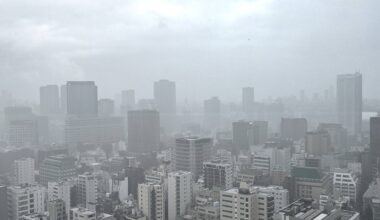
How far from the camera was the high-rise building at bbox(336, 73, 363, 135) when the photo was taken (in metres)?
7.85

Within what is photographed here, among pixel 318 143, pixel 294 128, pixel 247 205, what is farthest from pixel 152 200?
pixel 294 128

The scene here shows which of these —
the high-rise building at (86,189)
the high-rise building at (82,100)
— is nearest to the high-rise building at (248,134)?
the high-rise building at (82,100)

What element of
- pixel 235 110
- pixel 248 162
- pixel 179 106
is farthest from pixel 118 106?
pixel 248 162

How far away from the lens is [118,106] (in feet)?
42.0

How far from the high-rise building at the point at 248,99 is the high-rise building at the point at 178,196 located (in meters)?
2.93

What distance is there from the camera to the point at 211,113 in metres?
10.9

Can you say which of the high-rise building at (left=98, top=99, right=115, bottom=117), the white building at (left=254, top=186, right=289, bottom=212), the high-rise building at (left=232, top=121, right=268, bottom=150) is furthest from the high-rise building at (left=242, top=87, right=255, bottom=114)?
the high-rise building at (left=98, top=99, right=115, bottom=117)

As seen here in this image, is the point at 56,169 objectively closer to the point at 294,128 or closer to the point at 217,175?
the point at 217,175

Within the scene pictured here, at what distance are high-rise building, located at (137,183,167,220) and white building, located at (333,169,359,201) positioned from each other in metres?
2.81

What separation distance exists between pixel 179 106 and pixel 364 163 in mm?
4746

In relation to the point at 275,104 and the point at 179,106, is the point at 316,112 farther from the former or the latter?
the point at 179,106

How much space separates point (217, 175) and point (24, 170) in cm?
403

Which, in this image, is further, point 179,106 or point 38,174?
point 179,106

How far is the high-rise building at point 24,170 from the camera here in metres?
8.21
